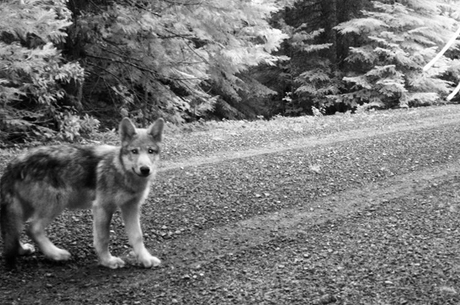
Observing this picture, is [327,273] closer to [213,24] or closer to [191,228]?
[191,228]

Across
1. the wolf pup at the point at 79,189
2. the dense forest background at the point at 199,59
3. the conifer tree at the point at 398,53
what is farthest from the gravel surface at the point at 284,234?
the conifer tree at the point at 398,53

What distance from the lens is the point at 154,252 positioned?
5.62 meters

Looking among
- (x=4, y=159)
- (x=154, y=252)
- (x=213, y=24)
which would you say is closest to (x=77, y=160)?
(x=154, y=252)

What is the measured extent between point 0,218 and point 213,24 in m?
11.0

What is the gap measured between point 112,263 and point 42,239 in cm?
84

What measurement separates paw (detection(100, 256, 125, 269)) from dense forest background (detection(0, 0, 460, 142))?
4.67 meters

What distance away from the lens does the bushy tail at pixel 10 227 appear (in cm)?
483

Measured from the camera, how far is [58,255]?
5.16 metres

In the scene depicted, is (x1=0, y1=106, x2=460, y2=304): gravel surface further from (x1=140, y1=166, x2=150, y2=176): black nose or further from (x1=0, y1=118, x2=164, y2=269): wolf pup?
(x1=140, y1=166, x2=150, y2=176): black nose

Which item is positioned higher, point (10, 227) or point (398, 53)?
point (398, 53)

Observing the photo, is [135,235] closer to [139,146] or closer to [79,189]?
[79,189]

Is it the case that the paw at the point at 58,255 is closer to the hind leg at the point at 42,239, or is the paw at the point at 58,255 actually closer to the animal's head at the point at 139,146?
the hind leg at the point at 42,239

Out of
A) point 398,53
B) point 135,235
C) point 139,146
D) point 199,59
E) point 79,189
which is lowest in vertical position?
point 135,235

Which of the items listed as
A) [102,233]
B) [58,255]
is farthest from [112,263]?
[58,255]
